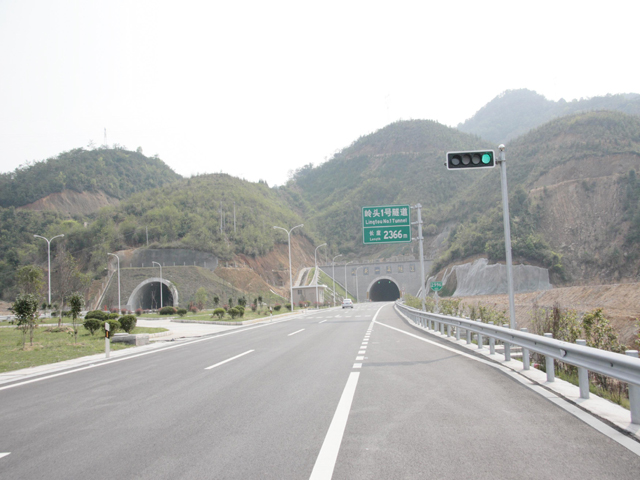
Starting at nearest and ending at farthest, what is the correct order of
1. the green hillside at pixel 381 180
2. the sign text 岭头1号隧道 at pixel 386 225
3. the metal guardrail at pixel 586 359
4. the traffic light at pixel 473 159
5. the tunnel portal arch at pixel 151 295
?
the metal guardrail at pixel 586 359 < the traffic light at pixel 473 159 < the sign text 岭头1号隧道 at pixel 386 225 < the tunnel portal arch at pixel 151 295 < the green hillside at pixel 381 180

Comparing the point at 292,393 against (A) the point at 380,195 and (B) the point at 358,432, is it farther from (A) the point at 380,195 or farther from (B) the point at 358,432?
(A) the point at 380,195

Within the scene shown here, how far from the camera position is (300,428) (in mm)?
5098

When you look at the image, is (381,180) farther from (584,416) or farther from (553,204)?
(584,416)

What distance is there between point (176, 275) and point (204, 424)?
191ft

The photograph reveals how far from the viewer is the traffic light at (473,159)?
12.4m

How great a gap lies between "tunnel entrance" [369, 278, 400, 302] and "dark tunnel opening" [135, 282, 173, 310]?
3879cm

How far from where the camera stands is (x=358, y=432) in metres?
4.89

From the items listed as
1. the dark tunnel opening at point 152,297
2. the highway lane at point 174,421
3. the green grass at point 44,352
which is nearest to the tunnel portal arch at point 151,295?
the dark tunnel opening at point 152,297

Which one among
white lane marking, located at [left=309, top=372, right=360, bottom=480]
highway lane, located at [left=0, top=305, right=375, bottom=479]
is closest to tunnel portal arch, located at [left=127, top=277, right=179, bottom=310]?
highway lane, located at [left=0, top=305, right=375, bottom=479]

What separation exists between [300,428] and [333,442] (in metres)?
0.66

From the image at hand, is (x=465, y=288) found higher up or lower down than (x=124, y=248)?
lower down

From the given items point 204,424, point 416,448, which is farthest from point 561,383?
point 204,424

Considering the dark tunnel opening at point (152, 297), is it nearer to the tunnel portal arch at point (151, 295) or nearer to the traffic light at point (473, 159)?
the tunnel portal arch at point (151, 295)

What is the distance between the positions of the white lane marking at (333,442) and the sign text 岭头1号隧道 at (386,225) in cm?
2026
